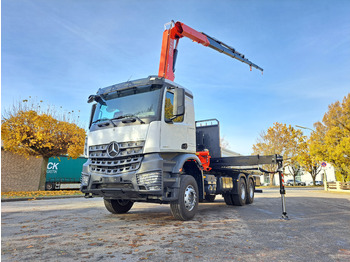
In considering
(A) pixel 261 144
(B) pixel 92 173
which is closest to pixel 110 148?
(B) pixel 92 173

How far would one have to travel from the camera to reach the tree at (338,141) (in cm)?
2429

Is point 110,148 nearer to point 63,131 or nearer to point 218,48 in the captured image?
point 218,48

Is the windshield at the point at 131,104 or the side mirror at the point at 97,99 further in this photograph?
the side mirror at the point at 97,99

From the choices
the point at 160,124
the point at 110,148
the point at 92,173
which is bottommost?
the point at 92,173

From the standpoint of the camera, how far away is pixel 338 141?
86.2 feet

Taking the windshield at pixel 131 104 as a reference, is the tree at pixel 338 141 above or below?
above

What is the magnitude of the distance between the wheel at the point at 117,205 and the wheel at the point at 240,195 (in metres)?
4.40

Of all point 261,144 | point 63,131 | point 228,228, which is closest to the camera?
point 228,228

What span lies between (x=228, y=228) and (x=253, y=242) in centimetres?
128

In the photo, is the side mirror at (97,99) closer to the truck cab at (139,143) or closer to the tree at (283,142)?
the truck cab at (139,143)

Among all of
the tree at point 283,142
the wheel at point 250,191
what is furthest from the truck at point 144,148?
the tree at point 283,142

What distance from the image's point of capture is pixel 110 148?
20.6ft

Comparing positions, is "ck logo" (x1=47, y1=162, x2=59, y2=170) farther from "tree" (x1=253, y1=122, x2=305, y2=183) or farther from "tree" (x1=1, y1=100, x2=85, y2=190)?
"tree" (x1=253, y1=122, x2=305, y2=183)

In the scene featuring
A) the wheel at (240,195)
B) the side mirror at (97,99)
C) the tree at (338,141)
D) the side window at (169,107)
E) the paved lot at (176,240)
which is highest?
the tree at (338,141)
